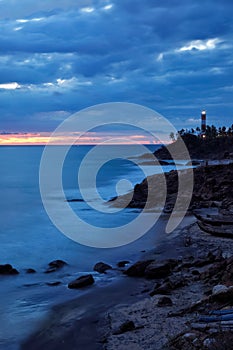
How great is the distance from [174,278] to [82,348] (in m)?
3.63

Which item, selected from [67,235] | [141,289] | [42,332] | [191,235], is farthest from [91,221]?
[42,332]

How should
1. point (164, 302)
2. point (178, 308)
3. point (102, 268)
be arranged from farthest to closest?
point (102, 268) < point (164, 302) < point (178, 308)

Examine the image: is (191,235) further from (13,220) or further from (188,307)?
(13,220)

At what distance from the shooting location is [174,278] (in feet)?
33.8

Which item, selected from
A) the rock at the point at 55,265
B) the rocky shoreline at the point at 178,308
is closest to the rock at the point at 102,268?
the rocky shoreline at the point at 178,308

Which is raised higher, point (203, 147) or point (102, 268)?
point (203, 147)

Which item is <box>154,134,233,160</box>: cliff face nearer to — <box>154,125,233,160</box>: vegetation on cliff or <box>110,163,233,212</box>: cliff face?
<box>154,125,233,160</box>: vegetation on cliff

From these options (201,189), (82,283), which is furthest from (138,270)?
(201,189)

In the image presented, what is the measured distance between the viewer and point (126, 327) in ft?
25.0

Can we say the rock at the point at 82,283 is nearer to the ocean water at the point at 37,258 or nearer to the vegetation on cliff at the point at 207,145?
the ocean water at the point at 37,258

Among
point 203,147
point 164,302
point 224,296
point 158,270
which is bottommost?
point 164,302

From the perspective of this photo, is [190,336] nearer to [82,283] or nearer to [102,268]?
[82,283]

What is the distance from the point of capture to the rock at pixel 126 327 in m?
7.57

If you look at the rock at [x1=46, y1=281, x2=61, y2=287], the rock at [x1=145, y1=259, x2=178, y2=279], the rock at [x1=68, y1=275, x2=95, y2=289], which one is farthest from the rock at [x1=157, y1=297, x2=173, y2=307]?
the rock at [x1=46, y1=281, x2=61, y2=287]
